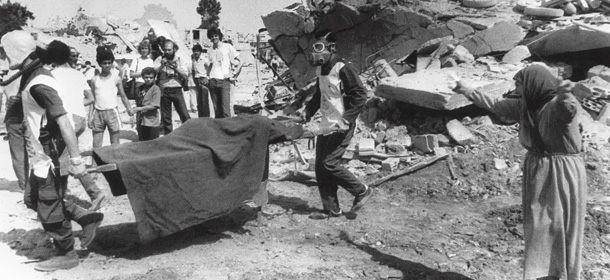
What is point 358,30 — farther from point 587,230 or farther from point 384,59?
point 587,230

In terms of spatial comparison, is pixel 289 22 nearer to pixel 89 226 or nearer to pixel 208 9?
pixel 89 226

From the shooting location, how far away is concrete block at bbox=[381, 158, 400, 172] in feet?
23.6

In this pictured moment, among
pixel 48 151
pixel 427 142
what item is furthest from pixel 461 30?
pixel 48 151

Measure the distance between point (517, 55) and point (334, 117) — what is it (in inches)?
162

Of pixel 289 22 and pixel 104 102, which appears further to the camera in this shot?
pixel 289 22

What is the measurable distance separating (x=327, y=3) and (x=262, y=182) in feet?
18.8

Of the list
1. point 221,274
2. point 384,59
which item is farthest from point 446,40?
point 221,274

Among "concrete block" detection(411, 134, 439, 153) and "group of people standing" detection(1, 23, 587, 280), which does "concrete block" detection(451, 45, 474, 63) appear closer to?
"concrete block" detection(411, 134, 439, 153)

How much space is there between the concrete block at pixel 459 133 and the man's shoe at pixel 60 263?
471 centimetres

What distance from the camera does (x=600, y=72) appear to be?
775cm

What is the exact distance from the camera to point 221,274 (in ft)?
14.7

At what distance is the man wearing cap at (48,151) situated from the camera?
4262 millimetres

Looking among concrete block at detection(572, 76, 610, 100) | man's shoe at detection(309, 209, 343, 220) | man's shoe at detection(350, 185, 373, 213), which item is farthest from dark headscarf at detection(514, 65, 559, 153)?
concrete block at detection(572, 76, 610, 100)

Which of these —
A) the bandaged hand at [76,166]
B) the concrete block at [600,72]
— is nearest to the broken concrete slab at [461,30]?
the concrete block at [600,72]
